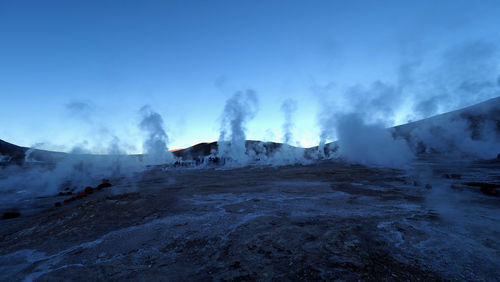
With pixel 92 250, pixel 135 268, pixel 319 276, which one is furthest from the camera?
pixel 92 250

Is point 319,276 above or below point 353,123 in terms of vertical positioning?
below

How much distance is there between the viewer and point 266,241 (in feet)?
16.7

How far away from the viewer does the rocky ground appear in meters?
3.94

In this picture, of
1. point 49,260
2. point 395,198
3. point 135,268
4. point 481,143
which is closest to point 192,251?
point 135,268

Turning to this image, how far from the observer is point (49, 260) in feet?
16.7

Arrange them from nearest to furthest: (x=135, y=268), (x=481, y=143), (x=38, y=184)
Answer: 1. (x=135, y=268)
2. (x=38, y=184)
3. (x=481, y=143)

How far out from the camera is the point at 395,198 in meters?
9.26

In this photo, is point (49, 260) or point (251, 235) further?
point (251, 235)

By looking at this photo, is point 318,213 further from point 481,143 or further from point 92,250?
point 481,143

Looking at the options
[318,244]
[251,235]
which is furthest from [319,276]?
[251,235]

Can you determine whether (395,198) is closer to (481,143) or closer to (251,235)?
(251,235)

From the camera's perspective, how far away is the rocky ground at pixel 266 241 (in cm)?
394

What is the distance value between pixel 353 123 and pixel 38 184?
1388 inches

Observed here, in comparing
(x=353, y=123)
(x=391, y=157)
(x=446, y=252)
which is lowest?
(x=446, y=252)
